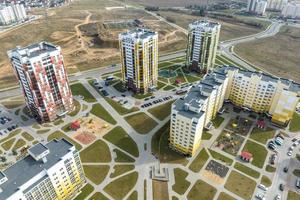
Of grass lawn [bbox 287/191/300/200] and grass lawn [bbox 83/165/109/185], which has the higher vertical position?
grass lawn [bbox 83/165/109/185]

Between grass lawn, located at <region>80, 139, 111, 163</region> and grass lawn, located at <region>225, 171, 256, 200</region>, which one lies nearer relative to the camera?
grass lawn, located at <region>225, 171, 256, 200</region>

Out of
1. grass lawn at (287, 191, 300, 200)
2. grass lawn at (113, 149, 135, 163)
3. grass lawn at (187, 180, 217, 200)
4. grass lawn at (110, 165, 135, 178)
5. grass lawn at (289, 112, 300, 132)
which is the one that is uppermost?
grass lawn at (289, 112, 300, 132)

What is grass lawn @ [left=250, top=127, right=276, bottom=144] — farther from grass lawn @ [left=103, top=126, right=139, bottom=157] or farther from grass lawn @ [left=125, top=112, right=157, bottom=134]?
grass lawn @ [left=103, top=126, right=139, bottom=157]

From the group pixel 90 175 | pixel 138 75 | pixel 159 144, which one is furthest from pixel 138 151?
pixel 138 75

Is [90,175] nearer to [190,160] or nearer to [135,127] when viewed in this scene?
[135,127]

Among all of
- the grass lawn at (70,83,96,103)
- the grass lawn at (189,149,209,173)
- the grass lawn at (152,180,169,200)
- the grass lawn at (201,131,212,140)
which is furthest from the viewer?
the grass lawn at (70,83,96,103)

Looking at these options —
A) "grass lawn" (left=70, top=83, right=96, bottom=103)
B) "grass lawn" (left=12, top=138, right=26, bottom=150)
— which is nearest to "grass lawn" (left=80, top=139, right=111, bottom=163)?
"grass lawn" (left=12, top=138, right=26, bottom=150)
